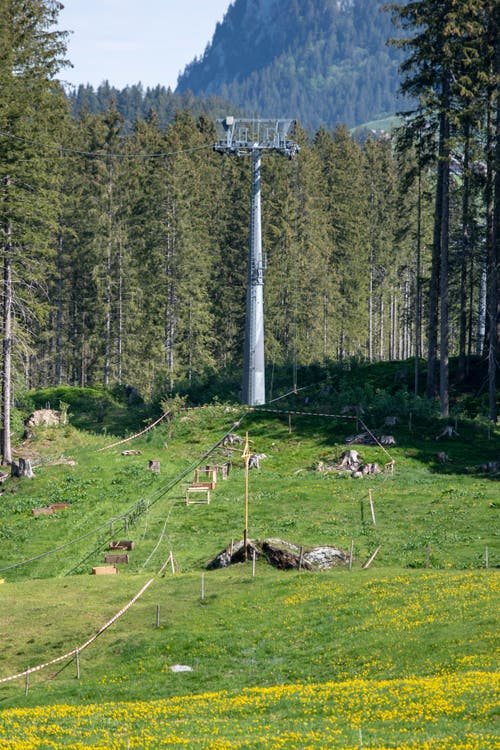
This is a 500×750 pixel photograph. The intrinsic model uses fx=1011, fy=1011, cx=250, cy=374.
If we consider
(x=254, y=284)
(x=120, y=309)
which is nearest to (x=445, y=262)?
(x=254, y=284)

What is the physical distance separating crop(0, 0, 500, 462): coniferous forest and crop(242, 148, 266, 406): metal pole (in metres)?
8.65

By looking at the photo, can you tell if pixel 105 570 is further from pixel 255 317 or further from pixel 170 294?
pixel 170 294

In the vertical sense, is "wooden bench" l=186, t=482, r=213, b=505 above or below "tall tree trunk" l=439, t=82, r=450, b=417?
below

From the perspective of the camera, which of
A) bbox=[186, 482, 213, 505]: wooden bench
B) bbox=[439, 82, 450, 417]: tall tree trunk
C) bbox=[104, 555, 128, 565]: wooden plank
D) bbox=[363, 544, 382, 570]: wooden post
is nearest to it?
bbox=[363, 544, 382, 570]: wooden post

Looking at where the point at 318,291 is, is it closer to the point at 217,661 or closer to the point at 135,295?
the point at 135,295

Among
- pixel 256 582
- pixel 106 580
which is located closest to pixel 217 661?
pixel 256 582

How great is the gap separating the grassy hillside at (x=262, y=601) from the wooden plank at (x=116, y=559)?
705mm

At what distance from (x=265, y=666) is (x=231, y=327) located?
6634 cm

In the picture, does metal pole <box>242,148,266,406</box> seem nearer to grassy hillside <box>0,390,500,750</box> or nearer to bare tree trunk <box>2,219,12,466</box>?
grassy hillside <box>0,390,500,750</box>

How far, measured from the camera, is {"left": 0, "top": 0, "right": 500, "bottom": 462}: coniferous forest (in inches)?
A: 2068

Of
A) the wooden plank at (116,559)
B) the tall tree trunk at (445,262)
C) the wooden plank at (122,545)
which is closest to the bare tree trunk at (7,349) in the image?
the wooden plank at (122,545)

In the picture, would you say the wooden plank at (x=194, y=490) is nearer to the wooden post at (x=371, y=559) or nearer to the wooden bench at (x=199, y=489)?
the wooden bench at (x=199, y=489)

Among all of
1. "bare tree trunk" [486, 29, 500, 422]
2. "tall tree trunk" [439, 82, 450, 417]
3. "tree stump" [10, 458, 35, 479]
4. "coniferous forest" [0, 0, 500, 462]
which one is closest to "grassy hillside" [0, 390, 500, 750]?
"tree stump" [10, 458, 35, 479]

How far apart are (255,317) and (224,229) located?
3234 centimetres
